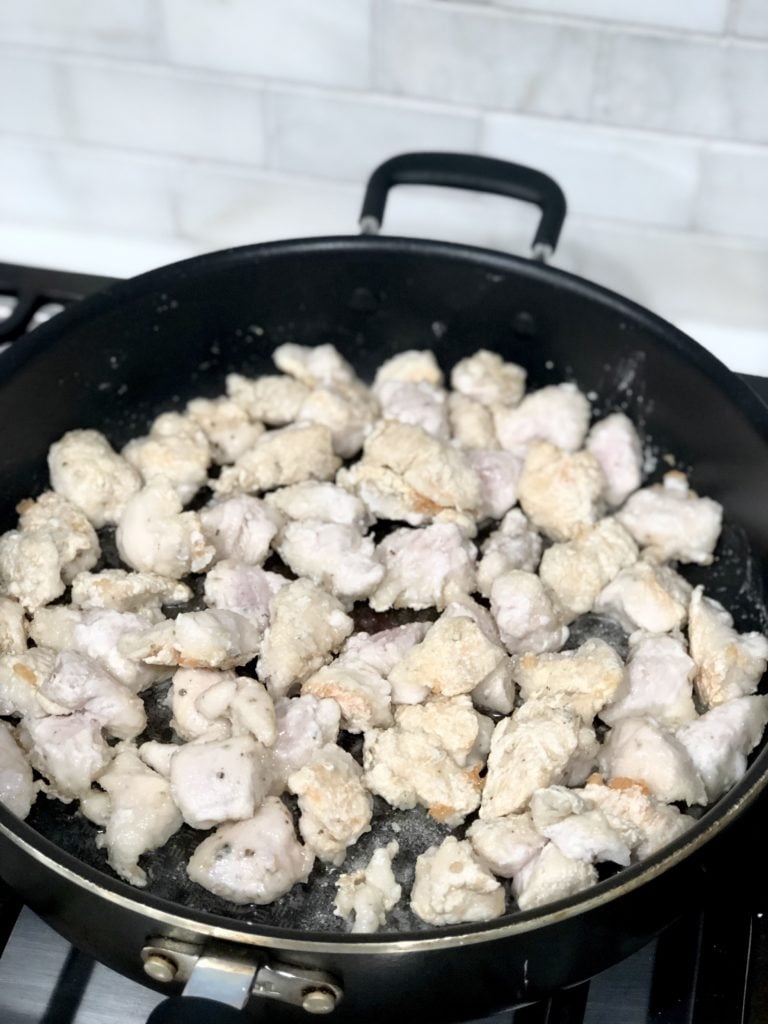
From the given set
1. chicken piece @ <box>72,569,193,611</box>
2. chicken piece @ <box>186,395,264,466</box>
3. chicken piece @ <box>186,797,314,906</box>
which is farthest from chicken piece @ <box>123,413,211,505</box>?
chicken piece @ <box>186,797,314,906</box>

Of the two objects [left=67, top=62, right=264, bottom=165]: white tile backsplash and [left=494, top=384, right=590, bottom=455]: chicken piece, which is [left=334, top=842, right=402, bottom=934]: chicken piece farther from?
[left=67, top=62, right=264, bottom=165]: white tile backsplash

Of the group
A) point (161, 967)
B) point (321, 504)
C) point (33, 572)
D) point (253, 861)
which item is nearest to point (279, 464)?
point (321, 504)

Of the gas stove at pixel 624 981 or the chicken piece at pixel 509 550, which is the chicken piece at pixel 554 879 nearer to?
the gas stove at pixel 624 981

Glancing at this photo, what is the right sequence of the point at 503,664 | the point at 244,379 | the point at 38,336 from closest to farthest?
1. the point at 503,664
2. the point at 38,336
3. the point at 244,379

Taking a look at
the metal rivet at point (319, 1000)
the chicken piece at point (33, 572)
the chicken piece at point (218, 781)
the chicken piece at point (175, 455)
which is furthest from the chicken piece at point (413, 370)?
the metal rivet at point (319, 1000)

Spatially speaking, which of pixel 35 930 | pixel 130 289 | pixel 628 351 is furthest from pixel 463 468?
pixel 35 930

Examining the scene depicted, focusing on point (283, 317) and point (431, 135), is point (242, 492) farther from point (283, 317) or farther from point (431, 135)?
point (431, 135)
